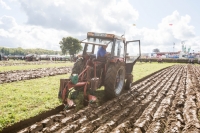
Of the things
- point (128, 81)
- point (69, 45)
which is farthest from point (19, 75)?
point (69, 45)

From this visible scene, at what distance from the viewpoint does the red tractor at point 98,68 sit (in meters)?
5.68

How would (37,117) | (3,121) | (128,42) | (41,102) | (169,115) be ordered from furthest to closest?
(128,42) < (41,102) < (169,115) < (37,117) < (3,121)

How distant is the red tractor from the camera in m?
5.68

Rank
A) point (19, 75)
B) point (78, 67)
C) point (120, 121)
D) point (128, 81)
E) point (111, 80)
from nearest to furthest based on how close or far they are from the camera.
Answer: point (120, 121) < point (111, 80) < point (78, 67) < point (128, 81) < point (19, 75)

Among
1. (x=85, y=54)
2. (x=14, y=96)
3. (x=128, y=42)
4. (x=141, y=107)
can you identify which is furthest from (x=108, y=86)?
(x=14, y=96)

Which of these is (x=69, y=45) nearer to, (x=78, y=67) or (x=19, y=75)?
(x=19, y=75)

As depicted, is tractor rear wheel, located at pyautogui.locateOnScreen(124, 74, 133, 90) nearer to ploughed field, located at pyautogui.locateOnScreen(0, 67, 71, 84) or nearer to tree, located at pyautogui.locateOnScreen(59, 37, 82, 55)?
ploughed field, located at pyautogui.locateOnScreen(0, 67, 71, 84)

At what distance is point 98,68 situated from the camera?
6504 millimetres

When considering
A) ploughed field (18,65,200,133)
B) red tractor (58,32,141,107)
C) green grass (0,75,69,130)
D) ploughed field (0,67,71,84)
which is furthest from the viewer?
ploughed field (0,67,71,84)

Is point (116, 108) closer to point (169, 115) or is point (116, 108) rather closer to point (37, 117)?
point (169, 115)

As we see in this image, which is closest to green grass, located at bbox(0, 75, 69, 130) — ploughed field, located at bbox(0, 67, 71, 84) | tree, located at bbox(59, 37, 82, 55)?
ploughed field, located at bbox(0, 67, 71, 84)

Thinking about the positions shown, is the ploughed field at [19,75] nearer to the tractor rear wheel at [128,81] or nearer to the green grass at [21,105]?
the green grass at [21,105]

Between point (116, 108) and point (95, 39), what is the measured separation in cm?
277

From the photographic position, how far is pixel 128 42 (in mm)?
7652
